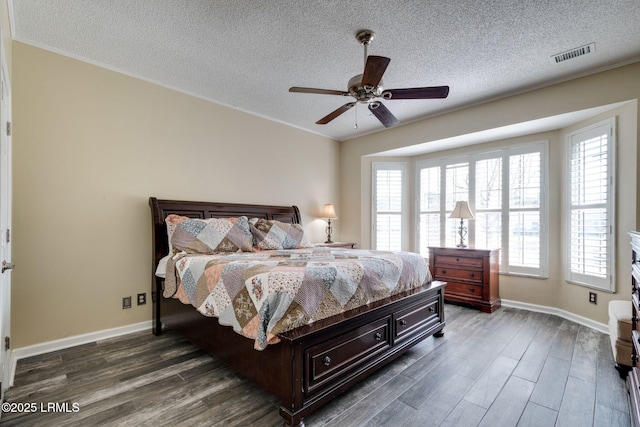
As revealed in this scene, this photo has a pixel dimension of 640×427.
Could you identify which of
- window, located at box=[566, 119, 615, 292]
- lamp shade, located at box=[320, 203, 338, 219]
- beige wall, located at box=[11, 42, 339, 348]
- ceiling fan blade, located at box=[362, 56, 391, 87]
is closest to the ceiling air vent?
window, located at box=[566, 119, 615, 292]

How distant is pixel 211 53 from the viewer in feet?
9.26

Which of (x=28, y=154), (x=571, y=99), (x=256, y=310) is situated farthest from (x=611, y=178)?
(x=28, y=154)

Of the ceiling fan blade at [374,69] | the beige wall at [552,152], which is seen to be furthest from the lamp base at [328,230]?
the ceiling fan blade at [374,69]

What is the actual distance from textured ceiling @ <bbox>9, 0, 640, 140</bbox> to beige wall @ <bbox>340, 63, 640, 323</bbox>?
0.20m

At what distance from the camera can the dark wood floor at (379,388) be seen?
1.79 meters

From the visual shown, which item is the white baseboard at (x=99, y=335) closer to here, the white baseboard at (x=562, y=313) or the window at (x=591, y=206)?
the white baseboard at (x=562, y=313)

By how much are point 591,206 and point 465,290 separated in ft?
5.58

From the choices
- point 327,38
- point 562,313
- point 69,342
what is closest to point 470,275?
point 562,313

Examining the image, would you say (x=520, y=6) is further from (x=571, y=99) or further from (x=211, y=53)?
(x=211, y=53)

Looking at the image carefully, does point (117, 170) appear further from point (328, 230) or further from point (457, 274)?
point (457, 274)

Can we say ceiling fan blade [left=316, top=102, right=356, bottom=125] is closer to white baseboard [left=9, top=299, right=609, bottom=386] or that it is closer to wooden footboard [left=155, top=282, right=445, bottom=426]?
wooden footboard [left=155, top=282, right=445, bottom=426]

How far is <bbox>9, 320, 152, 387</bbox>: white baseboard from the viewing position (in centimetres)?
250

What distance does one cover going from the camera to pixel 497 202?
4.29 metres

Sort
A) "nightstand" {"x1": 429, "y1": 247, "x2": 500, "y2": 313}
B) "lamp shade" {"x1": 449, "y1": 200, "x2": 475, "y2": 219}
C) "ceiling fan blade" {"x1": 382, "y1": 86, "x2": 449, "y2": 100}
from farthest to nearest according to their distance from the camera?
"lamp shade" {"x1": 449, "y1": 200, "x2": 475, "y2": 219} → "nightstand" {"x1": 429, "y1": 247, "x2": 500, "y2": 313} → "ceiling fan blade" {"x1": 382, "y1": 86, "x2": 449, "y2": 100}
